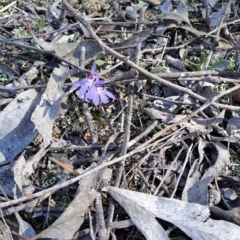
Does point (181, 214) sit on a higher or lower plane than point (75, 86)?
lower

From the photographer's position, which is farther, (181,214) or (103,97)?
(103,97)

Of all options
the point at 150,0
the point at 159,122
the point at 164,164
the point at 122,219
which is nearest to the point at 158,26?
the point at 150,0

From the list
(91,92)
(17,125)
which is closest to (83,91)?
(91,92)

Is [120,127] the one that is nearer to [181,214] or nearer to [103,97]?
[103,97]

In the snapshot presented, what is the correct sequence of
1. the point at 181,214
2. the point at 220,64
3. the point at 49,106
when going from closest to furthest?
the point at 181,214
the point at 49,106
the point at 220,64

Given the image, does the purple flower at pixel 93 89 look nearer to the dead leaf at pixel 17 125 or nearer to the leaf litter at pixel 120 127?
the leaf litter at pixel 120 127

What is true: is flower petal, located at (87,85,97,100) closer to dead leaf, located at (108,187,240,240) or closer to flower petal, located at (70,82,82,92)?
flower petal, located at (70,82,82,92)

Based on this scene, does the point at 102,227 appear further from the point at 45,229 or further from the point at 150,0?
the point at 150,0

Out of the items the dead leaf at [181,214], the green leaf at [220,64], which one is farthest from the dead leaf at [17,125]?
the green leaf at [220,64]
